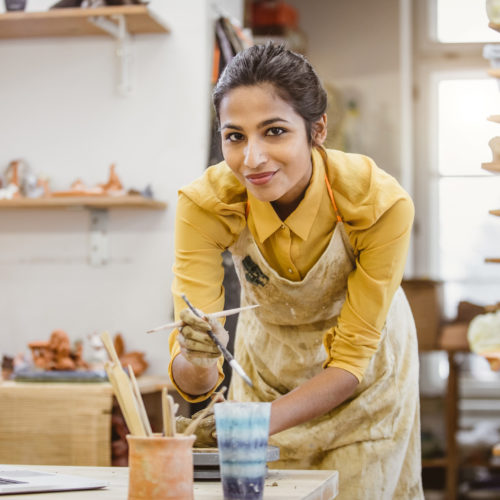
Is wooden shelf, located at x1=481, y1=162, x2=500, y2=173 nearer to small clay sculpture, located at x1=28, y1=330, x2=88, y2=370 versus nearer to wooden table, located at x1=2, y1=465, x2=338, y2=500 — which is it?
wooden table, located at x1=2, y1=465, x2=338, y2=500

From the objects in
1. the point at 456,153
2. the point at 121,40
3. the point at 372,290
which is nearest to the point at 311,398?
the point at 372,290

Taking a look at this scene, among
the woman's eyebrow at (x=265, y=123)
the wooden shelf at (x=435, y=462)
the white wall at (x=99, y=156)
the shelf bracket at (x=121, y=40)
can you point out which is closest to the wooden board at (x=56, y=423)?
the white wall at (x=99, y=156)

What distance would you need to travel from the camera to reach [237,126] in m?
1.49

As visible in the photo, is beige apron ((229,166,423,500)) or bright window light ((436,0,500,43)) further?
bright window light ((436,0,500,43))

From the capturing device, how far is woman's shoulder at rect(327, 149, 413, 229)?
1601mm

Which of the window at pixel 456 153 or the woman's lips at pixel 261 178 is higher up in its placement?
the window at pixel 456 153

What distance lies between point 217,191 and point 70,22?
1794mm

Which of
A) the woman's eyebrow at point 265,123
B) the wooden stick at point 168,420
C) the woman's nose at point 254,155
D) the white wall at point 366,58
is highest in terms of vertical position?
the white wall at point 366,58

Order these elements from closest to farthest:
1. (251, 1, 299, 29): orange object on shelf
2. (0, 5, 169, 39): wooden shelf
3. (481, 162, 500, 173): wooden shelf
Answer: (481, 162, 500, 173): wooden shelf < (0, 5, 169, 39): wooden shelf < (251, 1, 299, 29): orange object on shelf

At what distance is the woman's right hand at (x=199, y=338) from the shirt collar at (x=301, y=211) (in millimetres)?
382

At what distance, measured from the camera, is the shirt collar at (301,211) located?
65.5 inches

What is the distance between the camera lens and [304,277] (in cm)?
177

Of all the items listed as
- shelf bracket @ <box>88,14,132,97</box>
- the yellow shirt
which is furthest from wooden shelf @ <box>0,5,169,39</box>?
the yellow shirt

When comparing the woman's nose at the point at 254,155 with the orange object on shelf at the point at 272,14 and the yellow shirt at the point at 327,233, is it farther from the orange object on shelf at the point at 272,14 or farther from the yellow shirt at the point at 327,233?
the orange object on shelf at the point at 272,14
